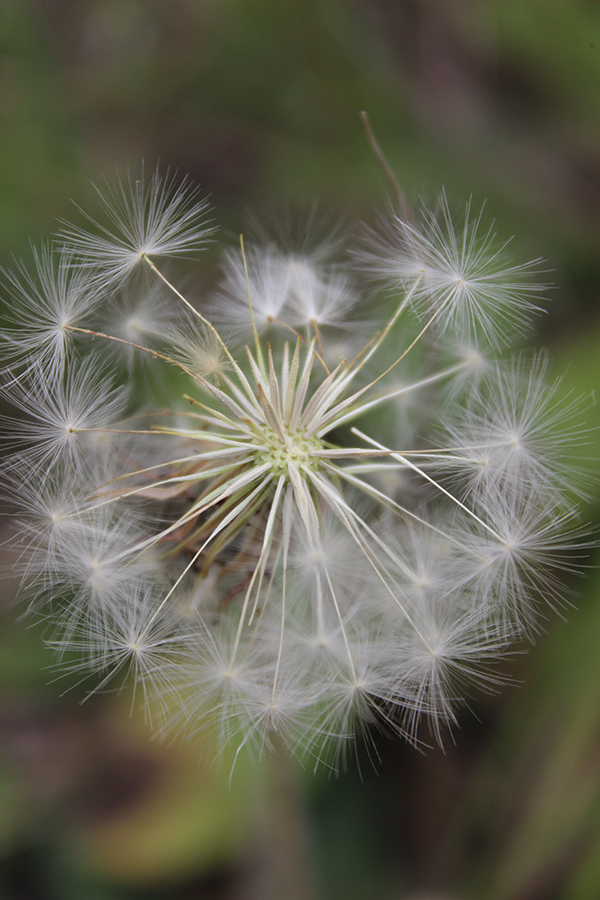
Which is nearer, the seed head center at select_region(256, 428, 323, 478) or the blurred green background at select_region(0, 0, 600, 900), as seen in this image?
the seed head center at select_region(256, 428, 323, 478)

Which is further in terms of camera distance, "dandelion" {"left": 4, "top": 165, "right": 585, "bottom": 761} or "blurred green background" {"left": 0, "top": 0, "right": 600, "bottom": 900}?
"blurred green background" {"left": 0, "top": 0, "right": 600, "bottom": 900}

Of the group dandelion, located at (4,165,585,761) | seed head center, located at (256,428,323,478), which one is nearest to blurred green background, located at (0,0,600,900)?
dandelion, located at (4,165,585,761)

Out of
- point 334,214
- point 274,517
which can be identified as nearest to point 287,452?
point 274,517

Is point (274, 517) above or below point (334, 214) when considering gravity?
below

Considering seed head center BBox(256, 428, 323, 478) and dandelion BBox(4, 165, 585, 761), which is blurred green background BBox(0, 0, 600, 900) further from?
seed head center BBox(256, 428, 323, 478)

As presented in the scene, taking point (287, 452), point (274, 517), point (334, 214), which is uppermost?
point (334, 214)

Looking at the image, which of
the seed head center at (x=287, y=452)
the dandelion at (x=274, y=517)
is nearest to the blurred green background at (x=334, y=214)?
the dandelion at (x=274, y=517)

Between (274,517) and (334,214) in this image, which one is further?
(334,214)

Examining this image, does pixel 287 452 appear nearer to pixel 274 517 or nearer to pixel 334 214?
pixel 274 517

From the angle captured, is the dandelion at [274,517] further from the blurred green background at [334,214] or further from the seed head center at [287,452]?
the blurred green background at [334,214]
